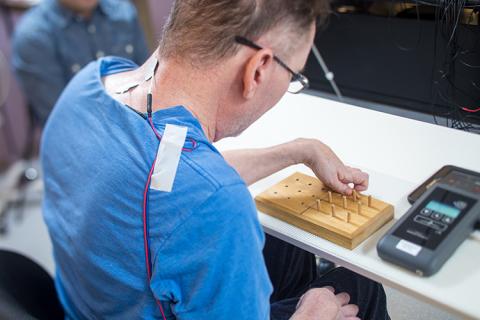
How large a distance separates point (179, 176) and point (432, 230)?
0.38 metres

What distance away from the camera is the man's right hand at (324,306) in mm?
854

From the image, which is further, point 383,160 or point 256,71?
point 383,160

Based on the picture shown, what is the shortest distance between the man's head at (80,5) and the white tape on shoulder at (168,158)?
1561 mm

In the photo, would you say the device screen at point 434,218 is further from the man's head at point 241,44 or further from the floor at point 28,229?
the floor at point 28,229

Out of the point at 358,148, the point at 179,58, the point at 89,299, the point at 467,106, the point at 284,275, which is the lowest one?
the point at 284,275

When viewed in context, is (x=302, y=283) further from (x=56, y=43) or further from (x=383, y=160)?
(x=56, y=43)

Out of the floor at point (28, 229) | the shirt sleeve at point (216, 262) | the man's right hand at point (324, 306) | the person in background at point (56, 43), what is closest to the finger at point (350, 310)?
the man's right hand at point (324, 306)

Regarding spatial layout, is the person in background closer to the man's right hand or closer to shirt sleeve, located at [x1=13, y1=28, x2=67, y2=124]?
shirt sleeve, located at [x1=13, y1=28, x2=67, y2=124]

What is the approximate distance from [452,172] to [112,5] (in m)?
1.75

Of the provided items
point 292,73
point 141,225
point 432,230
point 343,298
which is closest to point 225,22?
point 292,73

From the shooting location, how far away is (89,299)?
846mm

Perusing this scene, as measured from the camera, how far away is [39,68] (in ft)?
6.82

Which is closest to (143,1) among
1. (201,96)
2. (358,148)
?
(358,148)

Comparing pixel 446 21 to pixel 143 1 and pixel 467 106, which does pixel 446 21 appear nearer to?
pixel 467 106
